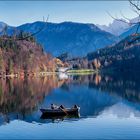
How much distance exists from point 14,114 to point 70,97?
4101 cm

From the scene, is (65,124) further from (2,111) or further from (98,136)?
(2,111)

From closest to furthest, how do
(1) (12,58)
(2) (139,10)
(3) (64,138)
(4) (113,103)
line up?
(2) (139,10), (3) (64,138), (4) (113,103), (1) (12,58)

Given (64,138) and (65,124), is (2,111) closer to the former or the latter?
(65,124)

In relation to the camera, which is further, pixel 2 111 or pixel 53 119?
pixel 2 111

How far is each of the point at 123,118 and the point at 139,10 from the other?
160 feet

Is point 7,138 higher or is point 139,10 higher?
point 139,10

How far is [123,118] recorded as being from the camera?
188 ft

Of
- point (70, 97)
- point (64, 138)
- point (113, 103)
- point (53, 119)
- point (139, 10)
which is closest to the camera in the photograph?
point (139, 10)

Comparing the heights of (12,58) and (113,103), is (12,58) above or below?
above

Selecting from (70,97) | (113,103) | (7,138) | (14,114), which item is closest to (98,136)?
(7,138)

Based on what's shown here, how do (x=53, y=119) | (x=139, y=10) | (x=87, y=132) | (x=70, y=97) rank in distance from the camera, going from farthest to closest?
(x=70, y=97) → (x=53, y=119) → (x=87, y=132) → (x=139, y=10)

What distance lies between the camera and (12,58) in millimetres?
198125

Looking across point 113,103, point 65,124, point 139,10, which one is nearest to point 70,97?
point 113,103

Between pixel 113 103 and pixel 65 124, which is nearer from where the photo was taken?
pixel 65 124
